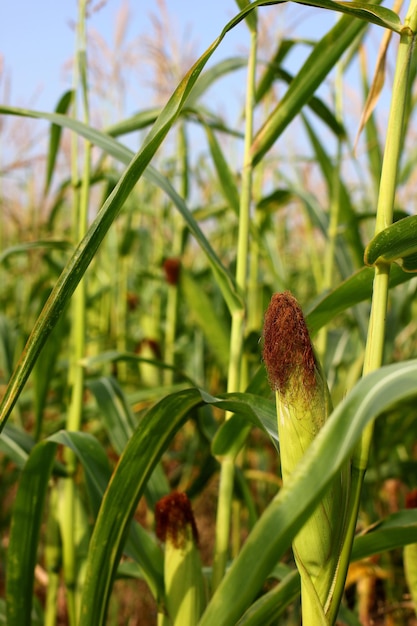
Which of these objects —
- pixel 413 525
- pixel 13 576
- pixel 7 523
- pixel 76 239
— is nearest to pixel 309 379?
pixel 413 525

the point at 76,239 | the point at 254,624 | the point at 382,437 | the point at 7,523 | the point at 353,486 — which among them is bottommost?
the point at 254,624

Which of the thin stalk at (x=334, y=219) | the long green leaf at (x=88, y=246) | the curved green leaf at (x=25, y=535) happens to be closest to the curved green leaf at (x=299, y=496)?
the long green leaf at (x=88, y=246)

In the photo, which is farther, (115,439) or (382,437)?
(382,437)

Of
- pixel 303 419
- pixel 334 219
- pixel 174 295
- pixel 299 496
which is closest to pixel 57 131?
pixel 334 219

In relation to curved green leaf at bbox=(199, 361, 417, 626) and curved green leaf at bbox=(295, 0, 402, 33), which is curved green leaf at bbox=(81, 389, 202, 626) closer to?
curved green leaf at bbox=(199, 361, 417, 626)

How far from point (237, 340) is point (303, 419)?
0.34m

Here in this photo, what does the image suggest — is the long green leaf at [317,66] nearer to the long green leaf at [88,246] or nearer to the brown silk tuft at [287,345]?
the long green leaf at [88,246]

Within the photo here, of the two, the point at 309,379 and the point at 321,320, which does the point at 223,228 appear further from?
the point at 309,379

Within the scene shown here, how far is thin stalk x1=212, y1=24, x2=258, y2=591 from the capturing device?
0.85 m

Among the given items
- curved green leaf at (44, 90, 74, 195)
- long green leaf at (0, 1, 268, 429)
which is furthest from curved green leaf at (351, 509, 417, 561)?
curved green leaf at (44, 90, 74, 195)

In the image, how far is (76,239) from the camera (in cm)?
124

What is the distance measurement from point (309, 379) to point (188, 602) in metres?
0.38

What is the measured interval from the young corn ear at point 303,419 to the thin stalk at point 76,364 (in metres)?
0.62

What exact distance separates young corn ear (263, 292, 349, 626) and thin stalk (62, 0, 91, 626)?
0.62 m
